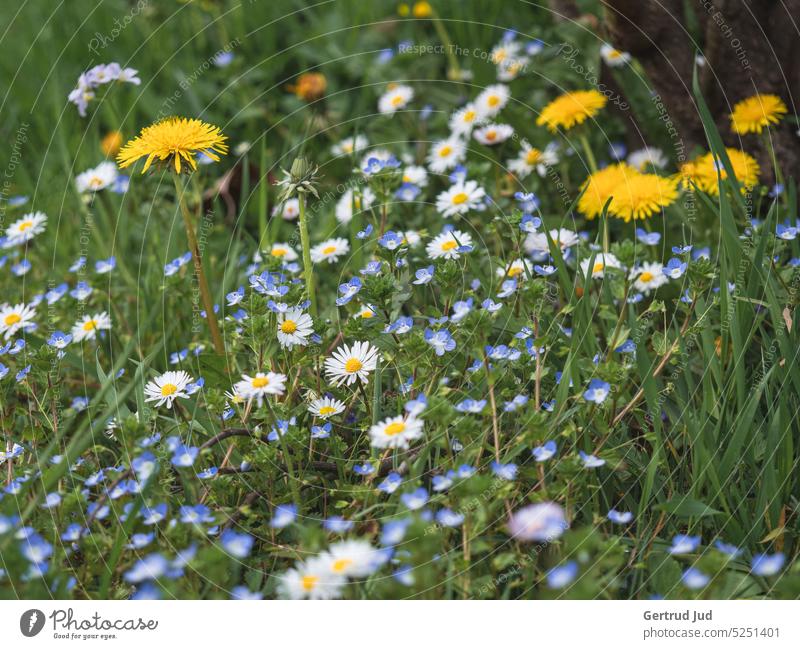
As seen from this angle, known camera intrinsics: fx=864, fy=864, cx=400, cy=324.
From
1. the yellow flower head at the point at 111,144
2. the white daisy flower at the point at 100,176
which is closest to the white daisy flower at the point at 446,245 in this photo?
the white daisy flower at the point at 100,176

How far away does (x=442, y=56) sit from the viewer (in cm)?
303

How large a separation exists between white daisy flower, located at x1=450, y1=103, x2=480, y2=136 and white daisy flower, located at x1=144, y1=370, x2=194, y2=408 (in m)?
1.14

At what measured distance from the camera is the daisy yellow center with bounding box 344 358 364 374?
161 centimetres

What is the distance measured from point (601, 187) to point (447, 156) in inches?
18.0

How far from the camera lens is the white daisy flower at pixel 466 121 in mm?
2393

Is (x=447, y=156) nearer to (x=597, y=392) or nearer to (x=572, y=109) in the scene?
(x=572, y=109)

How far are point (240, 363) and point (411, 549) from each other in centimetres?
83

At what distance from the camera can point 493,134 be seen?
226 centimetres

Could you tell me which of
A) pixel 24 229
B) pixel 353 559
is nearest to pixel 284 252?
pixel 24 229

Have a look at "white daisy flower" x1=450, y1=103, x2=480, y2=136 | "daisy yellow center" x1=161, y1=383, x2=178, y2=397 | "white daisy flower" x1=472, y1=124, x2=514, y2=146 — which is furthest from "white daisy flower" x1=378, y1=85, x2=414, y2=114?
"daisy yellow center" x1=161, y1=383, x2=178, y2=397

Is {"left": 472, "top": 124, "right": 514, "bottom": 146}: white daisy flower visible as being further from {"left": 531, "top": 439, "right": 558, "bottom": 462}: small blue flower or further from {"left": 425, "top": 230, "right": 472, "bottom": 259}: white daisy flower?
{"left": 531, "top": 439, "right": 558, "bottom": 462}: small blue flower

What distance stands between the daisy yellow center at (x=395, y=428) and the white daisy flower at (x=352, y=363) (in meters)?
0.22
